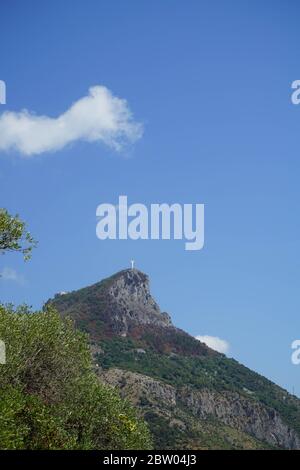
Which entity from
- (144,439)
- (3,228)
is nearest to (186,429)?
(144,439)

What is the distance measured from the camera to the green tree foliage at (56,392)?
116 ft

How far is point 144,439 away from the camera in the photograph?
145ft

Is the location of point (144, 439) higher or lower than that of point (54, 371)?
lower

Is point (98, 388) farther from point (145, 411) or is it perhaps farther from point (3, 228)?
point (145, 411)

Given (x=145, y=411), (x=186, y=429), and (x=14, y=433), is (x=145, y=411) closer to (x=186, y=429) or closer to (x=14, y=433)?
(x=186, y=429)

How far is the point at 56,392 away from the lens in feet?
132

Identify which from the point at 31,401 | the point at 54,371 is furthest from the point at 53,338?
the point at 31,401

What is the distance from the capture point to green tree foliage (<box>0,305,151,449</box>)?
35.4m

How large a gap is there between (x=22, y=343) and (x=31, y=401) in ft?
12.5
